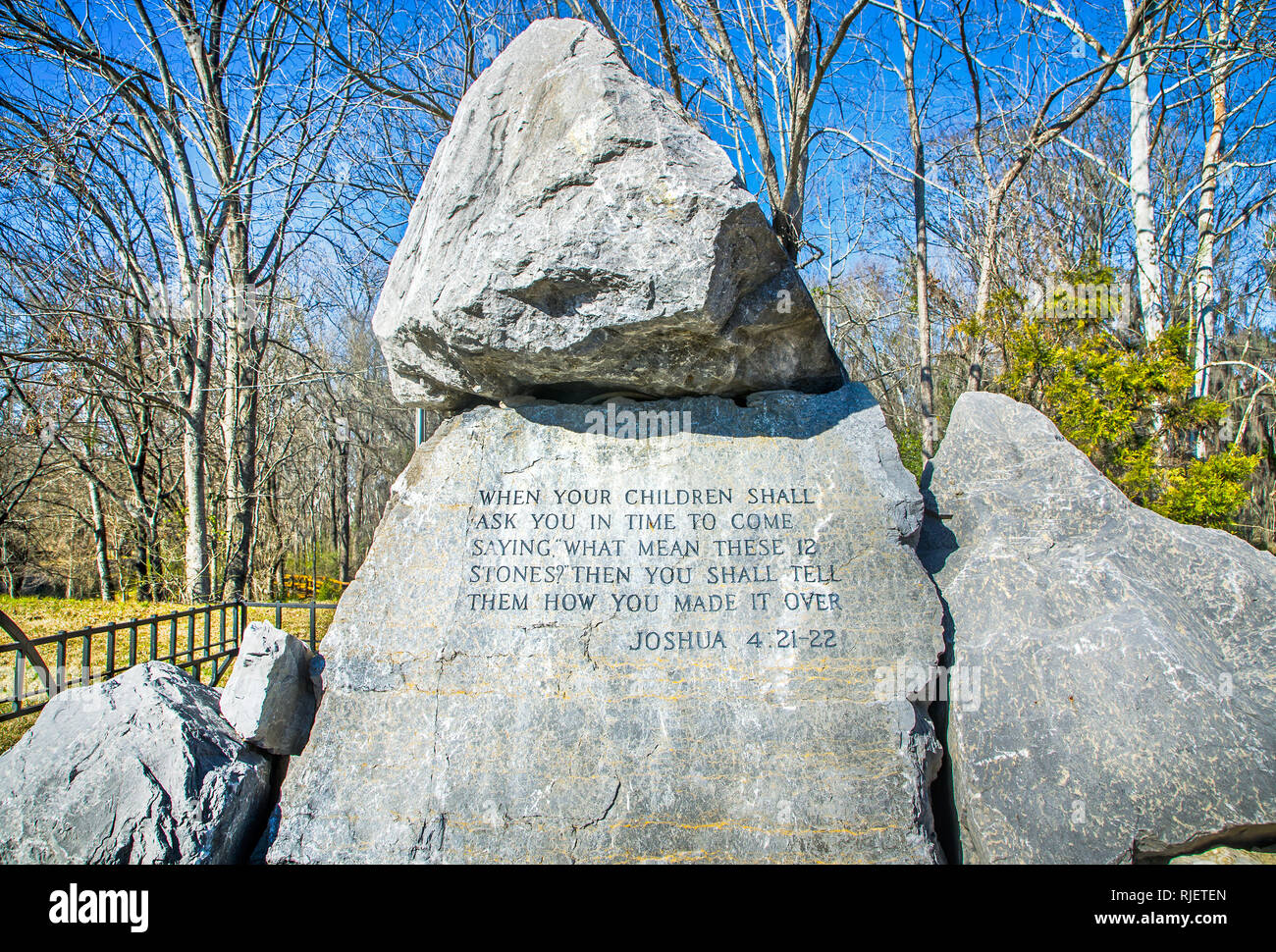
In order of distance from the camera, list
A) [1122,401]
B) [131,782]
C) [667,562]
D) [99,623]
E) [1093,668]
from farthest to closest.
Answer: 1. [99,623]
2. [1122,401]
3. [667,562]
4. [1093,668]
5. [131,782]

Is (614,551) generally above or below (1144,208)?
below

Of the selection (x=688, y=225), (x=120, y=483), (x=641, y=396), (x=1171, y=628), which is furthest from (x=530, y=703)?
(x=120, y=483)

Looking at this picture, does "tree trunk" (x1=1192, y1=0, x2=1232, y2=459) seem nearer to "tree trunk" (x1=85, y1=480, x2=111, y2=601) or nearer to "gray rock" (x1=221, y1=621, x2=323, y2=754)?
"gray rock" (x1=221, y1=621, x2=323, y2=754)

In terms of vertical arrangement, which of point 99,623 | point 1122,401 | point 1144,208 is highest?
point 1144,208

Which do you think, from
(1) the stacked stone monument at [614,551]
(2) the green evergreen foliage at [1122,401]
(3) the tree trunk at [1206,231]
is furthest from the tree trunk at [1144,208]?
(1) the stacked stone monument at [614,551]

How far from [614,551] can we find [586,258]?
50.4 inches

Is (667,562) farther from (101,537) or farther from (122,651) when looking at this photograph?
(101,537)

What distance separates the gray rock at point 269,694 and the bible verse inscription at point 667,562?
0.82 meters

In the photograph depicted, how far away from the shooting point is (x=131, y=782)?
256cm

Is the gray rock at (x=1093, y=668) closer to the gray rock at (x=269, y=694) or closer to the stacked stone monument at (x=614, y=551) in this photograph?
the stacked stone monument at (x=614, y=551)

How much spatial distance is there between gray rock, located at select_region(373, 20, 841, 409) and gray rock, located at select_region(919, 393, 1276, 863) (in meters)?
1.17

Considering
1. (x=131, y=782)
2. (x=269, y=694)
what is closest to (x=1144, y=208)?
(x=269, y=694)
